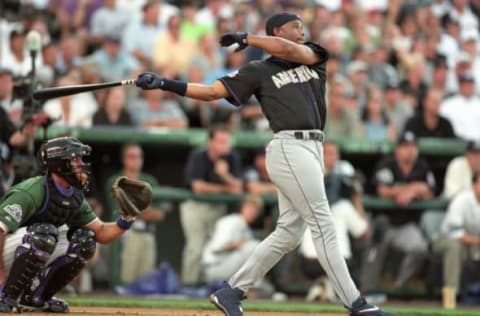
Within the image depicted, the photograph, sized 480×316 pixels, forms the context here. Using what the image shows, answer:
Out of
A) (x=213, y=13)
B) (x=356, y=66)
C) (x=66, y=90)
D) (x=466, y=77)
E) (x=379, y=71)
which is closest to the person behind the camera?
(x=66, y=90)

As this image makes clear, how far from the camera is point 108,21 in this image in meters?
15.5

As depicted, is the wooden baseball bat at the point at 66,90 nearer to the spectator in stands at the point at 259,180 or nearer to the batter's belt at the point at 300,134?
the batter's belt at the point at 300,134

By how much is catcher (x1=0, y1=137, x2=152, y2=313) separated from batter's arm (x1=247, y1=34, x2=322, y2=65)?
135 centimetres

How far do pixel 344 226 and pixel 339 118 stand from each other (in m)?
2.00

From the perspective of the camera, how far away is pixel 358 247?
42.7 ft

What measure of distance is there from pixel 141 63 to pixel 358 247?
3748 millimetres

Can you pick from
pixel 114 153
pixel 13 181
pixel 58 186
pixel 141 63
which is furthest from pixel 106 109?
pixel 58 186

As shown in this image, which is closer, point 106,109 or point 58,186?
point 58,186

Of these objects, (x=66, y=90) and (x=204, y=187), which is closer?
(x=66, y=90)

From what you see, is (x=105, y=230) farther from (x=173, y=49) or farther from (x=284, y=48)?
(x=173, y=49)

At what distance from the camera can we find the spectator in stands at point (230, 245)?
1235 centimetres

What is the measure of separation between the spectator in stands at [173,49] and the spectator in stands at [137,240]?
2.49 metres

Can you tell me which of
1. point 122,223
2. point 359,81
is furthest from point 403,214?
point 122,223

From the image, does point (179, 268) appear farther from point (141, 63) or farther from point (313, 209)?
point (313, 209)
